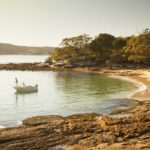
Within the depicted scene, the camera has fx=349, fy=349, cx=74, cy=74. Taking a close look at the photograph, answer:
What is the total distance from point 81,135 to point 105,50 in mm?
93895

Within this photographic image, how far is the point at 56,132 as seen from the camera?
82.9 ft

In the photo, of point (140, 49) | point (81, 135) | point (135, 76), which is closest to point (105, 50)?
point (140, 49)

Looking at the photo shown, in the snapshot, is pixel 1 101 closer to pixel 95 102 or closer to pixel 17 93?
pixel 17 93

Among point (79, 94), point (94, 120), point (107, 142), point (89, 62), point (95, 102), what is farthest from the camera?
point (89, 62)

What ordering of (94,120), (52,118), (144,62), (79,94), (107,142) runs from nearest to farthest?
(107,142) < (94,120) < (52,118) < (79,94) < (144,62)

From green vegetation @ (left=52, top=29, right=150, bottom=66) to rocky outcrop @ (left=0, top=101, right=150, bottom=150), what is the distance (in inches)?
→ 2881

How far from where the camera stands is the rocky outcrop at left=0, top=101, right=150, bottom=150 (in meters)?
22.2

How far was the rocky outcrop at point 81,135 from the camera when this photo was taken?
72.9 ft

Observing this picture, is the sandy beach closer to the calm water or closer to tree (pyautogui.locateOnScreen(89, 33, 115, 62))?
the calm water

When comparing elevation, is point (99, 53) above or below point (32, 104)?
above

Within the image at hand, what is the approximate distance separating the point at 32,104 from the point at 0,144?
77.0 ft

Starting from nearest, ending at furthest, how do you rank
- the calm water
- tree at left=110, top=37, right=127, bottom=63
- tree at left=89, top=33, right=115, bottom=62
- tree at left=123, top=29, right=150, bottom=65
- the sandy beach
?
the calm water < the sandy beach < tree at left=123, top=29, right=150, bottom=65 < tree at left=110, top=37, right=127, bottom=63 < tree at left=89, top=33, right=115, bottom=62

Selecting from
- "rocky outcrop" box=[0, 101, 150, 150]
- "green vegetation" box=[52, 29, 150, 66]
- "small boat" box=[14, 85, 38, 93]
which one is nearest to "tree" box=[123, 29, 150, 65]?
"green vegetation" box=[52, 29, 150, 66]

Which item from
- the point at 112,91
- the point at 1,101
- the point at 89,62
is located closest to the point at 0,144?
the point at 1,101
